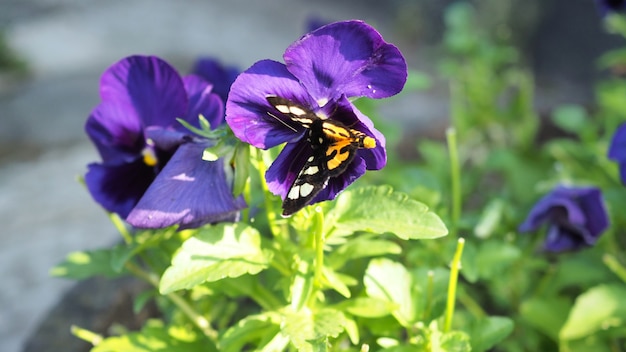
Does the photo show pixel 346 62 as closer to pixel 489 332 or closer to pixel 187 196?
pixel 187 196

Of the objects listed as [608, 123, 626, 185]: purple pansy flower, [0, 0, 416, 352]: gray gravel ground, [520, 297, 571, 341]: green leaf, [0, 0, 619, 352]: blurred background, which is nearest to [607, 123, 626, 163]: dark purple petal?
[608, 123, 626, 185]: purple pansy flower

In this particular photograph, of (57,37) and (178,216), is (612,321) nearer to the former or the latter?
(178,216)

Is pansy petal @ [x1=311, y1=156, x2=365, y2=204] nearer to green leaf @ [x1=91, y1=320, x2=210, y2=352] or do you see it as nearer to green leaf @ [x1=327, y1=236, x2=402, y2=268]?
green leaf @ [x1=327, y1=236, x2=402, y2=268]

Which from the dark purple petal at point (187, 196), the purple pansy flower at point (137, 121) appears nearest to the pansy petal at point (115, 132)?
the purple pansy flower at point (137, 121)

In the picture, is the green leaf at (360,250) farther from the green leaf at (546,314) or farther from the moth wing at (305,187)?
the green leaf at (546,314)

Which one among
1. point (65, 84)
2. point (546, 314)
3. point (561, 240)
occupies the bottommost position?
point (65, 84)

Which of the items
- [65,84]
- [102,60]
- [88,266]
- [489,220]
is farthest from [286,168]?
[102,60]
